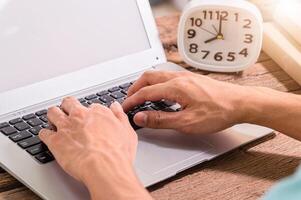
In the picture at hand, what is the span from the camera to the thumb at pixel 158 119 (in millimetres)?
879

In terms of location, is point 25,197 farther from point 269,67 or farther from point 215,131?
point 269,67

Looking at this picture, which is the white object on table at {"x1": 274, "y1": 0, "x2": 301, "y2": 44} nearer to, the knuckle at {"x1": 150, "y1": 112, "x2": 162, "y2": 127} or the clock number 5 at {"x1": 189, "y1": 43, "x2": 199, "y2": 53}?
the clock number 5 at {"x1": 189, "y1": 43, "x2": 199, "y2": 53}

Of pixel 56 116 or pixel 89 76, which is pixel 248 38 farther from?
pixel 56 116

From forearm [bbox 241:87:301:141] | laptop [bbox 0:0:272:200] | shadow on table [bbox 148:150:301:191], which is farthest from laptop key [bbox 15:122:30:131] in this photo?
forearm [bbox 241:87:301:141]

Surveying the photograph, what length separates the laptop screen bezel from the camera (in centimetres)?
94

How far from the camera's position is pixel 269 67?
1.17 metres

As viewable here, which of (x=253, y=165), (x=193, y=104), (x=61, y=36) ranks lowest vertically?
(x=253, y=165)

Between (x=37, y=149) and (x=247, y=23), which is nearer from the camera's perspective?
(x=37, y=149)

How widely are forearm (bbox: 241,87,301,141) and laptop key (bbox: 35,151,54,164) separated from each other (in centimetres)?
32

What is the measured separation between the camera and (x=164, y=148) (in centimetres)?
86

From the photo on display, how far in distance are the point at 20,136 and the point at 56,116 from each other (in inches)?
2.8

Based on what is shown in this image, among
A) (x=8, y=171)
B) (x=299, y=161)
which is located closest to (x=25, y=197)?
(x=8, y=171)

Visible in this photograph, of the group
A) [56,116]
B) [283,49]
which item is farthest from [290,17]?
[56,116]

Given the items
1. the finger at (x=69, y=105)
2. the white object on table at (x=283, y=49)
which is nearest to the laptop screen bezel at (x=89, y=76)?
the finger at (x=69, y=105)
